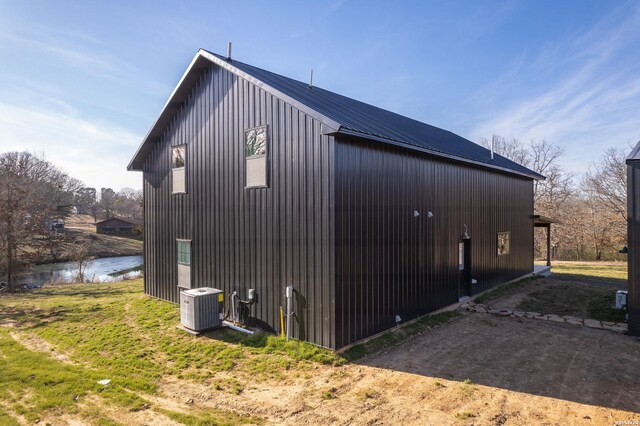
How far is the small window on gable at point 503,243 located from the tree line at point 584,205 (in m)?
12.9

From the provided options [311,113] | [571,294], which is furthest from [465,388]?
[571,294]

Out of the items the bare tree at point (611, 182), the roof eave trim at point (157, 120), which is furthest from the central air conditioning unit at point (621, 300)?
the bare tree at point (611, 182)

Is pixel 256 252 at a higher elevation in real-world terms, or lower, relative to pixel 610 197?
lower

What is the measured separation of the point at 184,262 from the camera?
923 cm

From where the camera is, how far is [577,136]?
30547 mm

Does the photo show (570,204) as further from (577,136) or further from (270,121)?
(270,121)

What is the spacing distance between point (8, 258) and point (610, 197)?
36640mm

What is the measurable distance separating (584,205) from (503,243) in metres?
22.2

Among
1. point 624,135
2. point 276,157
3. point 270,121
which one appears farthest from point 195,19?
point 624,135

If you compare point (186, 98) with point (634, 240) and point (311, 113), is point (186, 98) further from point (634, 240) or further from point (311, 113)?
point (634, 240)

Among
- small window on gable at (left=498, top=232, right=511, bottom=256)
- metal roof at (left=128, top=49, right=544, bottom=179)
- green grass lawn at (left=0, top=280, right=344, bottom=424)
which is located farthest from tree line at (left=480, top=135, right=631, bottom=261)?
green grass lawn at (left=0, top=280, right=344, bottom=424)

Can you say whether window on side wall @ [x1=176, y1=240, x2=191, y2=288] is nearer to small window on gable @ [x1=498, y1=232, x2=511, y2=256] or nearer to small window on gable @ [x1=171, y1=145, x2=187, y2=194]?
small window on gable @ [x1=171, y1=145, x2=187, y2=194]

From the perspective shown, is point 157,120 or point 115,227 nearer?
point 157,120

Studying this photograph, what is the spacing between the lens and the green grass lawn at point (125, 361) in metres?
4.44
